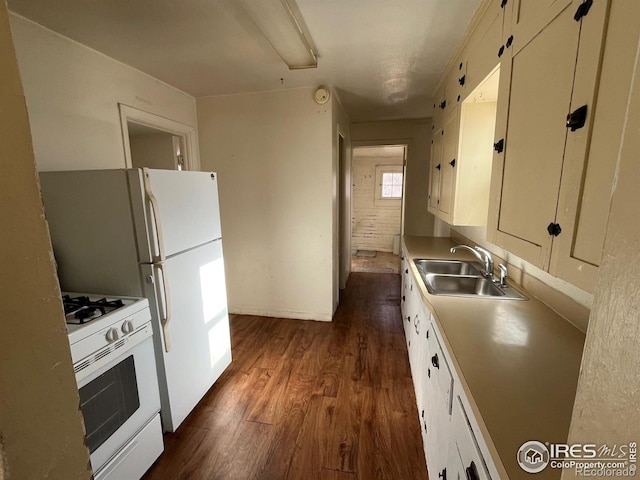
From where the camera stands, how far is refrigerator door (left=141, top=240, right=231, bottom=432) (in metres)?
1.59

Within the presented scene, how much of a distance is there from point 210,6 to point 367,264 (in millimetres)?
4704

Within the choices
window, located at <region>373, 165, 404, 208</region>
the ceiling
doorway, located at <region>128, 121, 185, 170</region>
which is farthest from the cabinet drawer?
window, located at <region>373, 165, 404, 208</region>

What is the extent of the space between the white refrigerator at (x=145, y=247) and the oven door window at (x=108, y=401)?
221 mm

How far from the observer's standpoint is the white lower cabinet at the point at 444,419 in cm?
77

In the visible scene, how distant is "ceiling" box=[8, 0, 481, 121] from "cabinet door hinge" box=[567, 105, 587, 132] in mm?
1165

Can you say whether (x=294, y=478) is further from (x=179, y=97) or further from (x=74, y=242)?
(x=179, y=97)

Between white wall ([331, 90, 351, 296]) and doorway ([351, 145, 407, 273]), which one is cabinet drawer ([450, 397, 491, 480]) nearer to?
white wall ([331, 90, 351, 296])

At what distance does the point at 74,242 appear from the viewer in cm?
160

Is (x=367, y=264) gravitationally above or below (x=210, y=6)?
below

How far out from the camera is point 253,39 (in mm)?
1858

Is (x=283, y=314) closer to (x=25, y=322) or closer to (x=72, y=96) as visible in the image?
(x=72, y=96)

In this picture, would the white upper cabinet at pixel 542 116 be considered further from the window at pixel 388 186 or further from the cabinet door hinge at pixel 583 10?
the window at pixel 388 186

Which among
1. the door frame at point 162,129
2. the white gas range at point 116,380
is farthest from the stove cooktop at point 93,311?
the door frame at point 162,129

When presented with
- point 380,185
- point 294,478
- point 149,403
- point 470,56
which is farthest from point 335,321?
point 380,185
